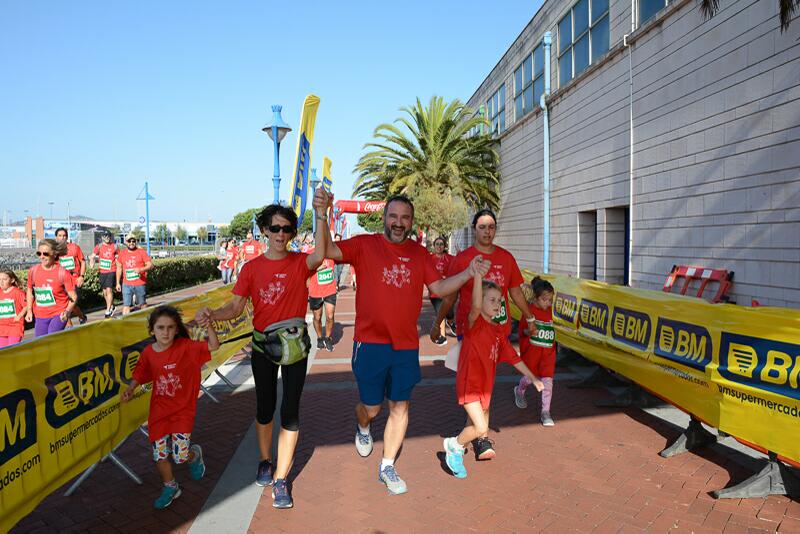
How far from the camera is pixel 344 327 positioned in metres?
11.6

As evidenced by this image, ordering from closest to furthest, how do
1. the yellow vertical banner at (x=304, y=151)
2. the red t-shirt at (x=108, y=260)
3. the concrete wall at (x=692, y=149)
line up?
the concrete wall at (x=692, y=149), the yellow vertical banner at (x=304, y=151), the red t-shirt at (x=108, y=260)

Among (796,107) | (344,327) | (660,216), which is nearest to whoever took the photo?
(796,107)

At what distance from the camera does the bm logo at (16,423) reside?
2.88 meters

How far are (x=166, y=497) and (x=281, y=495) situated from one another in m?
0.78

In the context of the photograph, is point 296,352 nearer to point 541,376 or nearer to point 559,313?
point 541,376

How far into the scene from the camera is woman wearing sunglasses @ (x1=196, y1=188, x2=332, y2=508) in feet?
12.2

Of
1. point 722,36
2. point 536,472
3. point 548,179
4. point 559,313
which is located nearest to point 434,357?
point 559,313

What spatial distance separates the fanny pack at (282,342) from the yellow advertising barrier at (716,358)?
3.06 meters

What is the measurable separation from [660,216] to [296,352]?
9111 millimetres

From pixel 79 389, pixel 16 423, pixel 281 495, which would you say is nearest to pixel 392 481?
pixel 281 495

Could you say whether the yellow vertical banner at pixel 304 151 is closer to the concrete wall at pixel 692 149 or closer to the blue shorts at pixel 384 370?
the blue shorts at pixel 384 370

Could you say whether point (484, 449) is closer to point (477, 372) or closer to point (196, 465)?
point (477, 372)

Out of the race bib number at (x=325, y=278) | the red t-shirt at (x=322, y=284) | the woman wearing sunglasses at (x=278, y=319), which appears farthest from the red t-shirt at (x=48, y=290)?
the woman wearing sunglasses at (x=278, y=319)

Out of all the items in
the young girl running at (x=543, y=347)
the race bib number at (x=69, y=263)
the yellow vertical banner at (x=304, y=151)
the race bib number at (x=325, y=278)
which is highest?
the yellow vertical banner at (x=304, y=151)
